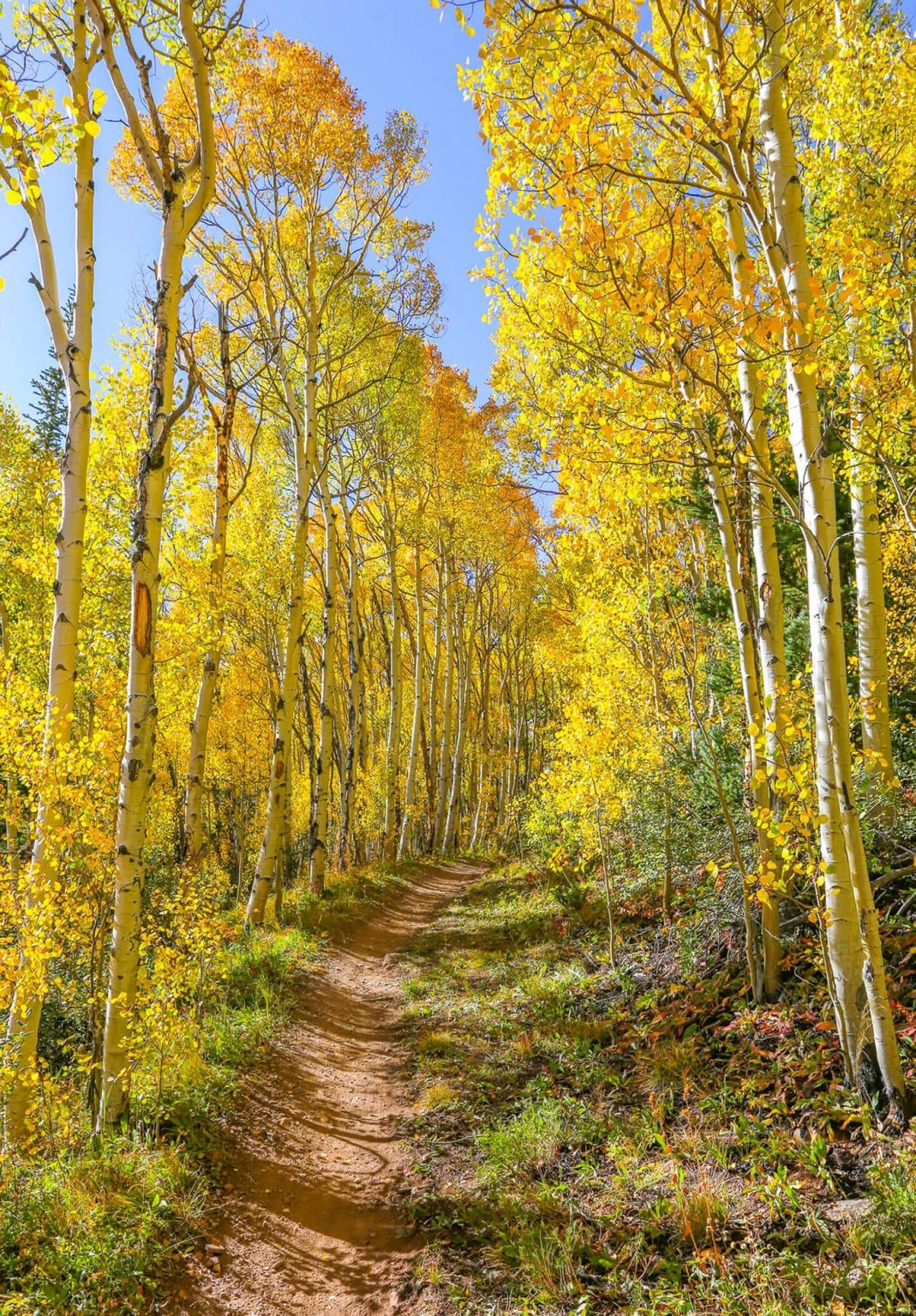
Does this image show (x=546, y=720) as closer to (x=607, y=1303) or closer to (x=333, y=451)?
(x=333, y=451)

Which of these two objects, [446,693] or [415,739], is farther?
[446,693]

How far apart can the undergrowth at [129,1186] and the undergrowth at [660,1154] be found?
146cm

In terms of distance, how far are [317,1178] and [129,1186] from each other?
4.06ft

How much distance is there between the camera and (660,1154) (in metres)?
3.83

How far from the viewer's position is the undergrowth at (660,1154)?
2.75 metres

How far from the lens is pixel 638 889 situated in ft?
25.3

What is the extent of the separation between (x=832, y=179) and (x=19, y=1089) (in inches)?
357

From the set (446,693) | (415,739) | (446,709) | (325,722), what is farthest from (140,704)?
(446,709)

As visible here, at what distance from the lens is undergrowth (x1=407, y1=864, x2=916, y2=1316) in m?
2.75

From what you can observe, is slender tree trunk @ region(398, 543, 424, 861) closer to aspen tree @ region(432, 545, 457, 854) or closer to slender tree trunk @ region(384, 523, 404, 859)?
slender tree trunk @ region(384, 523, 404, 859)

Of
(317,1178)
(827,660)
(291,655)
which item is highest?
(291,655)

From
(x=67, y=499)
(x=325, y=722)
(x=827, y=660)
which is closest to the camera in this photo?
(x=827, y=660)

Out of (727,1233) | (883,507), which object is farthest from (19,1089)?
(883,507)

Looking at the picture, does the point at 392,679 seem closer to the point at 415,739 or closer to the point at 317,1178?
the point at 415,739
